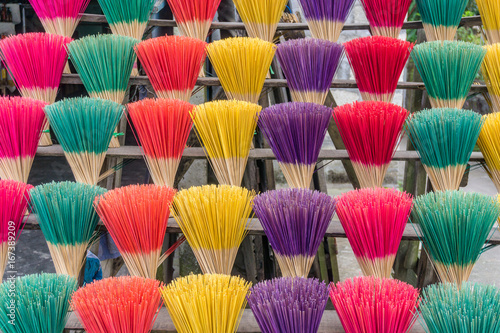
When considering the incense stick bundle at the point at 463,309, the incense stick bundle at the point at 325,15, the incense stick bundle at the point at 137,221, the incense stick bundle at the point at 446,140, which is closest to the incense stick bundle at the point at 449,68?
the incense stick bundle at the point at 446,140

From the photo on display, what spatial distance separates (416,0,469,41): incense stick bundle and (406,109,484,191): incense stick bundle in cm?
39

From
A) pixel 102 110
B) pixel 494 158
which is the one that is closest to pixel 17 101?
pixel 102 110

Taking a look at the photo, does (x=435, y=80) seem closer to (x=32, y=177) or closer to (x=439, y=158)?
(x=439, y=158)

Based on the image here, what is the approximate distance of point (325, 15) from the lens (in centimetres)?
140

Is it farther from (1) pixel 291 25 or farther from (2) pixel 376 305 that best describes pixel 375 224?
(1) pixel 291 25

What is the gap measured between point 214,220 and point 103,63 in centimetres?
56

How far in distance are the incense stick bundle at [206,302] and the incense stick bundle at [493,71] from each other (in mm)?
880

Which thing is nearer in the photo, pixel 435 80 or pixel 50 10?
pixel 435 80

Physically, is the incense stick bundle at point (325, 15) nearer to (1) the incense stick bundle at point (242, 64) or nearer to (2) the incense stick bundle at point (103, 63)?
(1) the incense stick bundle at point (242, 64)

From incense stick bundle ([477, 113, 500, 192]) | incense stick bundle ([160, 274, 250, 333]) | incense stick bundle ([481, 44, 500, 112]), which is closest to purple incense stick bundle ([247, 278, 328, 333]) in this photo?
incense stick bundle ([160, 274, 250, 333])

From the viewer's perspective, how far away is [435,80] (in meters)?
1.25

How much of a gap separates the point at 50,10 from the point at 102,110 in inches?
19.1

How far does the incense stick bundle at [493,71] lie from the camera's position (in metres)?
1.28

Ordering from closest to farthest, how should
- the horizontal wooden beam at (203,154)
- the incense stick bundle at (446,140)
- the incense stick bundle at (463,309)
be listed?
the incense stick bundle at (463,309) → the incense stick bundle at (446,140) → the horizontal wooden beam at (203,154)
